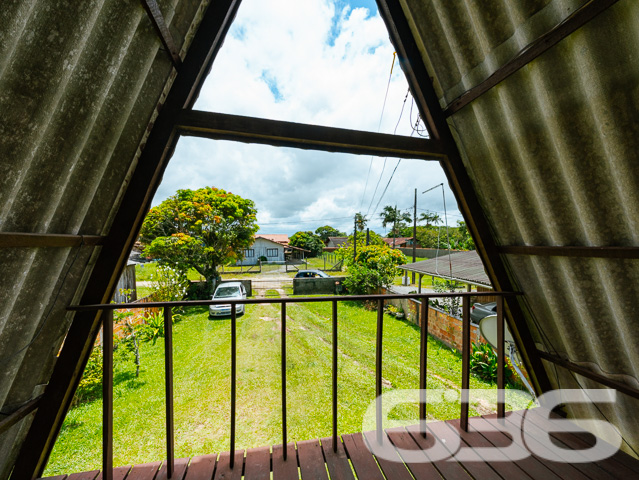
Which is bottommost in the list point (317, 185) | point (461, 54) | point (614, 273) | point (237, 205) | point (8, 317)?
point (8, 317)

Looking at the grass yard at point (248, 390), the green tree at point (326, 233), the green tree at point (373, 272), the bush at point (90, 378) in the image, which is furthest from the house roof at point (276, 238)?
the bush at point (90, 378)

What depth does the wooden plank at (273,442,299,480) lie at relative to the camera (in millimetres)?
1271

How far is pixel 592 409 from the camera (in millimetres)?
1524

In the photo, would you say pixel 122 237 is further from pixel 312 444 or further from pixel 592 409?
pixel 592 409

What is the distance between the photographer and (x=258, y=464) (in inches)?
53.3

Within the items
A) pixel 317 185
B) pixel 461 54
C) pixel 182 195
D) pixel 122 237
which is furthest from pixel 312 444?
pixel 317 185

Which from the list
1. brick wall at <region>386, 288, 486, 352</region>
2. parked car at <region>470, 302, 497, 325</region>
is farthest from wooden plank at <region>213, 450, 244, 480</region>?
parked car at <region>470, 302, 497, 325</region>

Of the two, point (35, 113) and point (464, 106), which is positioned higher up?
point (464, 106)

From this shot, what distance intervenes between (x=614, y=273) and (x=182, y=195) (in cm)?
1167

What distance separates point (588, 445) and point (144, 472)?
2.54m

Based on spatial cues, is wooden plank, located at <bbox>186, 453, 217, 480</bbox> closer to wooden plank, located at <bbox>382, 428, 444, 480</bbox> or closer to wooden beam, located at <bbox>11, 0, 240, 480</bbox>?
wooden beam, located at <bbox>11, 0, 240, 480</bbox>

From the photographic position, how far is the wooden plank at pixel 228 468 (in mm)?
1277

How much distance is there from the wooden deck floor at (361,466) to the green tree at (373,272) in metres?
8.83

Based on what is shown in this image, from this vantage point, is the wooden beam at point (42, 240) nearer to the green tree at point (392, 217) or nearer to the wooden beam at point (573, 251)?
the wooden beam at point (573, 251)
